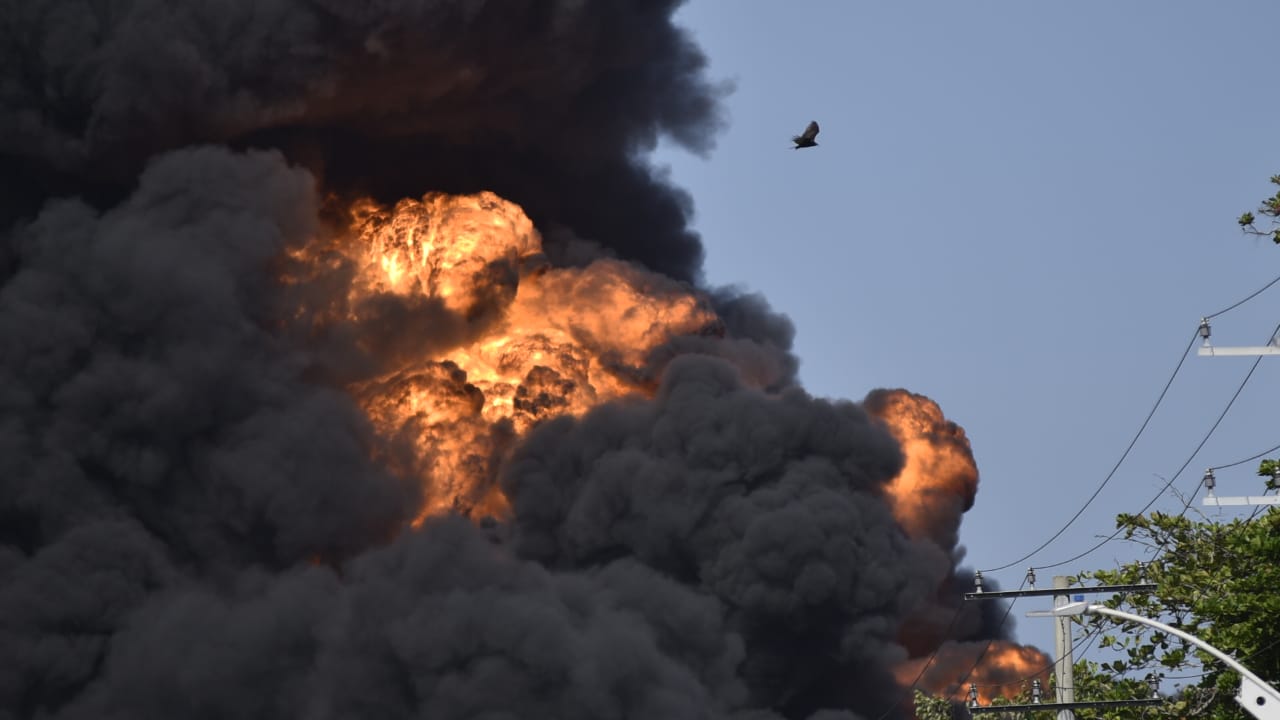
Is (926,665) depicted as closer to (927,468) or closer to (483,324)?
(927,468)

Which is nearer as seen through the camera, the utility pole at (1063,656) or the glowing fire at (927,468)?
the utility pole at (1063,656)

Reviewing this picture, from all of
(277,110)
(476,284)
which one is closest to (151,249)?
(277,110)

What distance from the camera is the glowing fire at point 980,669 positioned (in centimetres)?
6380

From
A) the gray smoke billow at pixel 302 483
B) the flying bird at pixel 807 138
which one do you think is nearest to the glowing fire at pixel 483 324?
the gray smoke billow at pixel 302 483

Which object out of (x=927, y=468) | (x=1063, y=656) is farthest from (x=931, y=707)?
(x=1063, y=656)

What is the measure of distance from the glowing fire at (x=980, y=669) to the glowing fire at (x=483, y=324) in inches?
537

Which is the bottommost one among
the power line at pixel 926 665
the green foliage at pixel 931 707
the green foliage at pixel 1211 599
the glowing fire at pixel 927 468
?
the green foliage at pixel 1211 599

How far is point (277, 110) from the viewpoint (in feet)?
203

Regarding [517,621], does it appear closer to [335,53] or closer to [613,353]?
[613,353]

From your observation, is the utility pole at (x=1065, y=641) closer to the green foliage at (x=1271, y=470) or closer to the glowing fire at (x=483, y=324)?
the green foliage at (x=1271, y=470)

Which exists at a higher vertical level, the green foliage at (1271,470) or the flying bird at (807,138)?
the flying bird at (807,138)

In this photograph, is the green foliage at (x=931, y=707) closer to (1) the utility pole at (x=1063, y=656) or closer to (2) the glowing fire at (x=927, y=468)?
(2) the glowing fire at (x=927, y=468)

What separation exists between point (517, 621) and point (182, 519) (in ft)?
37.8

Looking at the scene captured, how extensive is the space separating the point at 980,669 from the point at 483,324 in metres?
20.6
